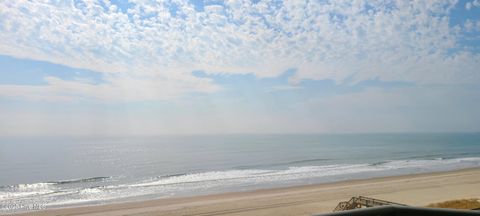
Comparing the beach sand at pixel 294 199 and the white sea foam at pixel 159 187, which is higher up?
the white sea foam at pixel 159 187

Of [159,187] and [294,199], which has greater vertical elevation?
[159,187]

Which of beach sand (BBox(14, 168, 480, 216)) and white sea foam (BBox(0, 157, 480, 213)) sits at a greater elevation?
white sea foam (BBox(0, 157, 480, 213))

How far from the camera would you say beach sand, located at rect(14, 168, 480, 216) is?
817 inches

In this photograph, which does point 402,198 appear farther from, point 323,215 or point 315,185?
point 323,215

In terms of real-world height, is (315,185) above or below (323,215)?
below

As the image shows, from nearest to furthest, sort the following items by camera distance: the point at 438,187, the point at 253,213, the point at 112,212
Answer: the point at 253,213 → the point at 112,212 → the point at 438,187

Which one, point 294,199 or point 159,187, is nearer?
point 294,199

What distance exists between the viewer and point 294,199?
23375 mm

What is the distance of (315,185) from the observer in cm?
3008

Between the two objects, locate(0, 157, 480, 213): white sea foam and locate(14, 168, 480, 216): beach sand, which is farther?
locate(0, 157, 480, 213): white sea foam

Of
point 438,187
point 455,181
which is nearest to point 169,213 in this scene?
point 438,187

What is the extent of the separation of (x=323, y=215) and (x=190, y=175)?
39053 mm

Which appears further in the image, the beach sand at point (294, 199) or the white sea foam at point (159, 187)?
the white sea foam at point (159, 187)

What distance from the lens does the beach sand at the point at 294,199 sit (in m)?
20.8
